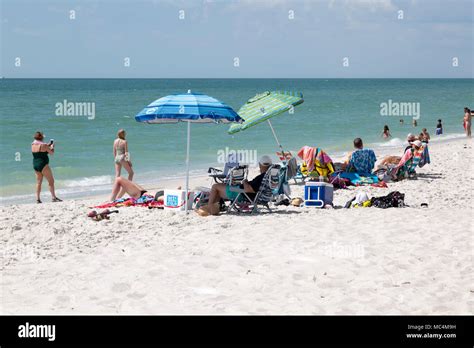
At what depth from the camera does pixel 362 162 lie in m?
12.8

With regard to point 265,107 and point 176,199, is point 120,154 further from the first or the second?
point 265,107

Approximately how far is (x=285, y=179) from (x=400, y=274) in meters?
4.06

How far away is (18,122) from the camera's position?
36250 mm

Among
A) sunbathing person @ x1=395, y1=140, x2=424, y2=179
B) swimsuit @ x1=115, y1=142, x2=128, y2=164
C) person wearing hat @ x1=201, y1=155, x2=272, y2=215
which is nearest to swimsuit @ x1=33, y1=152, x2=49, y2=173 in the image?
swimsuit @ x1=115, y1=142, x2=128, y2=164

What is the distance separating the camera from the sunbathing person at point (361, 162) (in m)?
12.8

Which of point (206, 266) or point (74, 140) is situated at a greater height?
point (74, 140)

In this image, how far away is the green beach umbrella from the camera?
33.3ft

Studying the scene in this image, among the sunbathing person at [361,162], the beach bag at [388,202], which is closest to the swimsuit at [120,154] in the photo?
the sunbathing person at [361,162]

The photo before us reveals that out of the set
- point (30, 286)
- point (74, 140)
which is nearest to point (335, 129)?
point (74, 140)

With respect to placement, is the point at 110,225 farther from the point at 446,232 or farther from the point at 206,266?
the point at 446,232

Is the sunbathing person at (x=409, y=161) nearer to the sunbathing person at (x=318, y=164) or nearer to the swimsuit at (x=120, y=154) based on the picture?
the sunbathing person at (x=318, y=164)

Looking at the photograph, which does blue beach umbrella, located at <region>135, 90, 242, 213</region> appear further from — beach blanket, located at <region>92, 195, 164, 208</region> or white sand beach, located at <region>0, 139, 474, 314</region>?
beach blanket, located at <region>92, 195, 164, 208</region>
